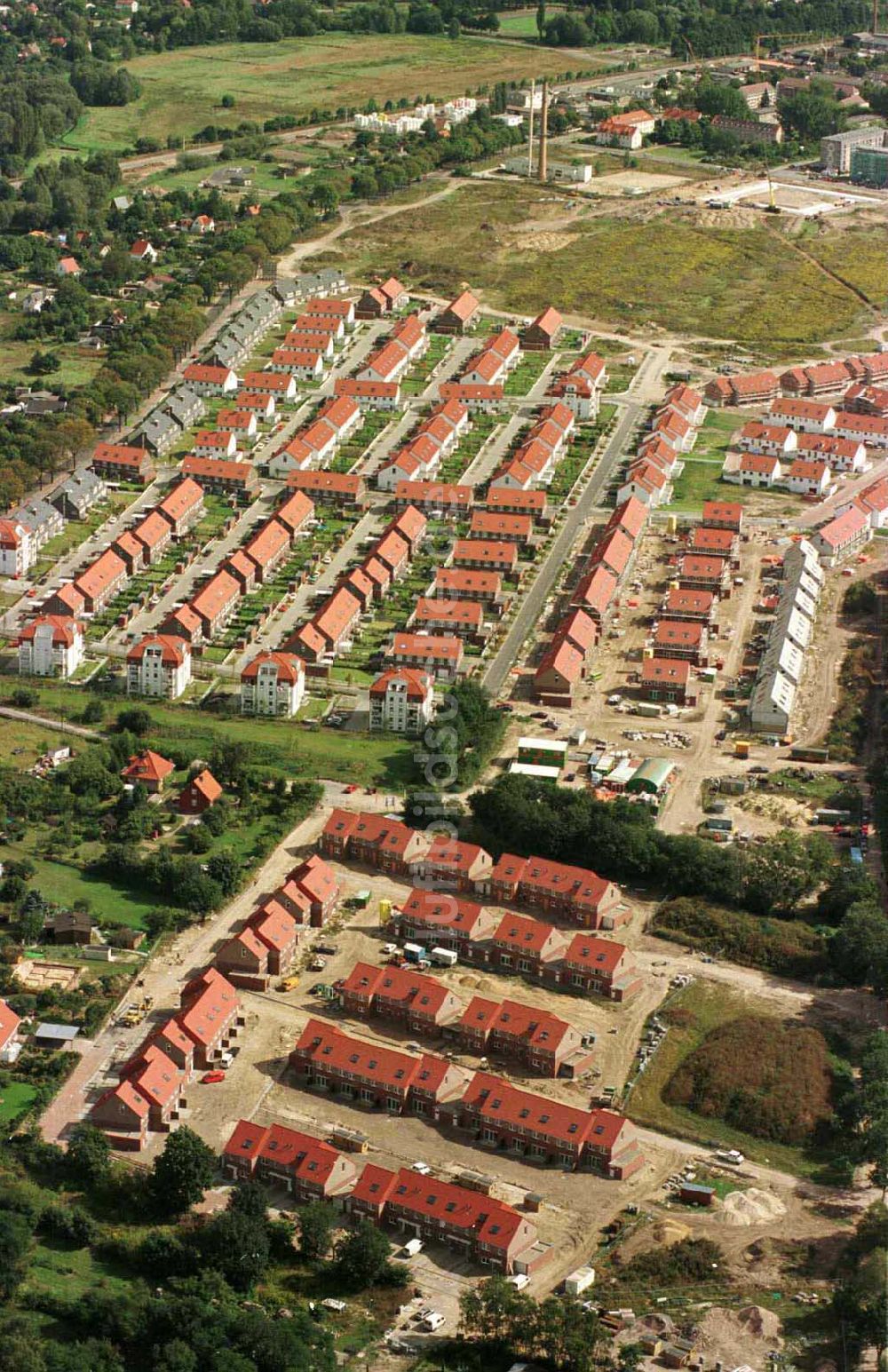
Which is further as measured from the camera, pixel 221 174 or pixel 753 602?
pixel 221 174

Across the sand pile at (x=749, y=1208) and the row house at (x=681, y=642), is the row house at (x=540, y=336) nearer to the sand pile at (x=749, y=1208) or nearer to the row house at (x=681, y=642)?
the row house at (x=681, y=642)

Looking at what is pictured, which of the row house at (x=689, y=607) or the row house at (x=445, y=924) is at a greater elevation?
the row house at (x=689, y=607)

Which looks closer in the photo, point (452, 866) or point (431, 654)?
point (452, 866)

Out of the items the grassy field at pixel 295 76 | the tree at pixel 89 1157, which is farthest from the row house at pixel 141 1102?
the grassy field at pixel 295 76

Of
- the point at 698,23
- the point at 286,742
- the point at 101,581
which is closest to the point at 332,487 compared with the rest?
the point at 101,581

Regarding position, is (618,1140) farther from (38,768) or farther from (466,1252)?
(38,768)

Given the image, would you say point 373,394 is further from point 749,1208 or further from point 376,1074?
point 749,1208

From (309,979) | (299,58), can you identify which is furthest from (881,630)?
(299,58)
